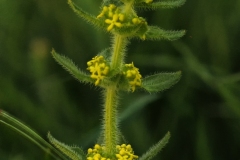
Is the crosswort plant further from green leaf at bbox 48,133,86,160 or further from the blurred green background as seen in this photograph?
the blurred green background

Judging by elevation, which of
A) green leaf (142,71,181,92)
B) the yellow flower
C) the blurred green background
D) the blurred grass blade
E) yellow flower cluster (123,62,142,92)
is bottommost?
the blurred grass blade

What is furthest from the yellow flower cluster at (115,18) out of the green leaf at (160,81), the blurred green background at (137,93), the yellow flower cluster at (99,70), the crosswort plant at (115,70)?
the blurred green background at (137,93)

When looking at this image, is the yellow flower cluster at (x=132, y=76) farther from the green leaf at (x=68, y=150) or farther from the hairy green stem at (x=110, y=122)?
the green leaf at (x=68, y=150)

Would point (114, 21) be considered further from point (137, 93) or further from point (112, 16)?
point (137, 93)

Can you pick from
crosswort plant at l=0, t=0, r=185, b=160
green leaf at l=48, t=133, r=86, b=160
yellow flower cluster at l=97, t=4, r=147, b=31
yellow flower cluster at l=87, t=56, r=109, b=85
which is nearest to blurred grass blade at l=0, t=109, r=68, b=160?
crosswort plant at l=0, t=0, r=185, b=160

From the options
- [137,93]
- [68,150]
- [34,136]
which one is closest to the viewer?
[68,150]

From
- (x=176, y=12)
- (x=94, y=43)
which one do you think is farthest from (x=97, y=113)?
(x=176, y=12)

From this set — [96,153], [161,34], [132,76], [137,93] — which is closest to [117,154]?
[96,153]
